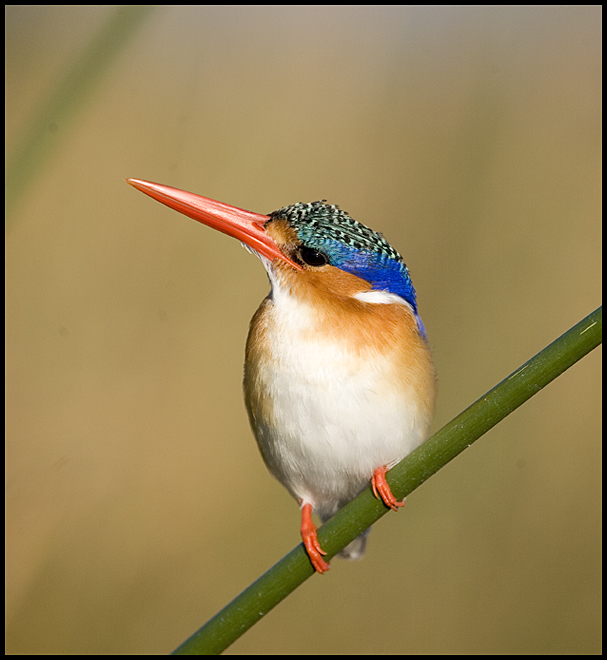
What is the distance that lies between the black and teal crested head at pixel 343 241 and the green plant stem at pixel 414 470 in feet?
1.85

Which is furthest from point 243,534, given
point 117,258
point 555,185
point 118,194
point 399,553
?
point 555,185

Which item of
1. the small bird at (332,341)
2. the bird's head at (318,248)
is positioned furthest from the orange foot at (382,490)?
the bird's head at (318,248)

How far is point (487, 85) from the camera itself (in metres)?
3.24

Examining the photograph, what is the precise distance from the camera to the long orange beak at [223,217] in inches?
52.9

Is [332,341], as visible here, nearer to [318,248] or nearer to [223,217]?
[318,248]

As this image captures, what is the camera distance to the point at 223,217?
5.02 ft

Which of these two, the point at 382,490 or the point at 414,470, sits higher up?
the point at 414,470

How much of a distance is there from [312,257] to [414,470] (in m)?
0.66

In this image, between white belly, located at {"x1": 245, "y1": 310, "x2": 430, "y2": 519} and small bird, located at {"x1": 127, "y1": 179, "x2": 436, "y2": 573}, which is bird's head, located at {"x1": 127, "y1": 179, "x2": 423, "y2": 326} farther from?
white belly, located at {"x1": 245, "y1": 310, "x2": 430, "y2": 519}

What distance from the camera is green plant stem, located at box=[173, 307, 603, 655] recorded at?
3.14ft

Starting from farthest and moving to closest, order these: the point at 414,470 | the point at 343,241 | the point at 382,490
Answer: the point at 343,241
the point at 382,490
the point at 414,470

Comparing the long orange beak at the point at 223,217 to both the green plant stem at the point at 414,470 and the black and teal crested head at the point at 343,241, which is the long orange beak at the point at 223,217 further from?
the green plant stem at the point at 414,470

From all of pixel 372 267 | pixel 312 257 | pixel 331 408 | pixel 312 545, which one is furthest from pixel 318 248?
pixel 312 545

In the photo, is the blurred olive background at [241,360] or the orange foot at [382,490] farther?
the blurred olive background at [241,360]
